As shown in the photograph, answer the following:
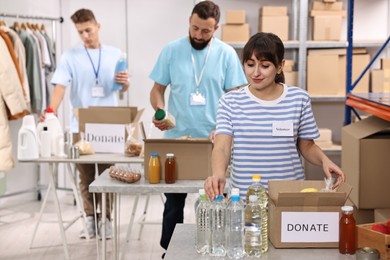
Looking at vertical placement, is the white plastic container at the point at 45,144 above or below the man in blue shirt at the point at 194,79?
below

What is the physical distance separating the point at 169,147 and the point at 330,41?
9.82ft

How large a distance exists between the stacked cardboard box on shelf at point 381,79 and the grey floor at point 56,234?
6.31 feet

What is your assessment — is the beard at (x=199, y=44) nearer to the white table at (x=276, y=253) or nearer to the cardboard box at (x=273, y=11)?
the white table at (x=276, y=253)

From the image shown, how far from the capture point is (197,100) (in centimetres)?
A: 400

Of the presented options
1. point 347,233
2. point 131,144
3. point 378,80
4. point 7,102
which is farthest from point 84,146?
point 378,80

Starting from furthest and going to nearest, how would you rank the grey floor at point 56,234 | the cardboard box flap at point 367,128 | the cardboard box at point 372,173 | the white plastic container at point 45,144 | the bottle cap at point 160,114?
the grey floor at point 56,234 → the white plastic container at point 45,144 → the bottle cap at point 160,114 → the cardboard box flap at point 367,128 → the cardboard box at point 372,173

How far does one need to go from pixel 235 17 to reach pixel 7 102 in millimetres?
2042

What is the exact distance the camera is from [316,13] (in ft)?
19.5

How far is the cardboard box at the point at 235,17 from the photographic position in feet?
19.4

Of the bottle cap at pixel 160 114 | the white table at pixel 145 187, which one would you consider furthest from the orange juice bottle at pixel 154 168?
the bottle cap at pixel 160 114

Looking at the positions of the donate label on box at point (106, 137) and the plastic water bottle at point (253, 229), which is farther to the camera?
the donate label on box at point (106, 137)

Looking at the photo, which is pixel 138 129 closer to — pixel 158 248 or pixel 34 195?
pixel 158 248

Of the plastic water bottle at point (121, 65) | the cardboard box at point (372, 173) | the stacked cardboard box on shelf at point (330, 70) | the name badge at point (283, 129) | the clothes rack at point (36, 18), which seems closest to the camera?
the name badge at point (283, 129)

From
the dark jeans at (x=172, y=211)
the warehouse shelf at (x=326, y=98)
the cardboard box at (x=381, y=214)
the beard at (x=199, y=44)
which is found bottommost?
the dark jeans at (x=172, y=211)
